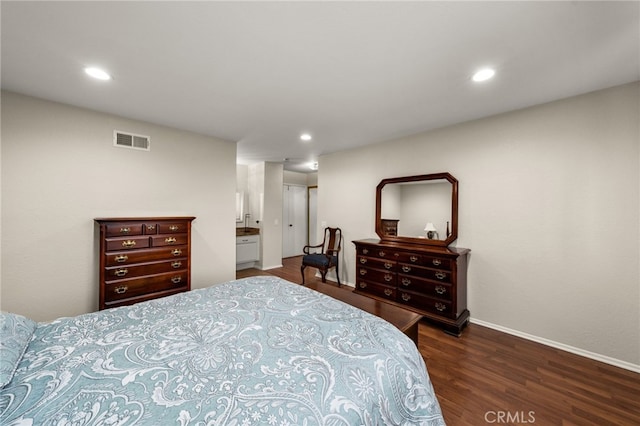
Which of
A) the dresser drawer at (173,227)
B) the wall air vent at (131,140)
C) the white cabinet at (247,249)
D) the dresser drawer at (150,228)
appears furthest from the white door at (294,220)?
the dresser drawer at (150,228)

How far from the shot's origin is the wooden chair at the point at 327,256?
13.4ft

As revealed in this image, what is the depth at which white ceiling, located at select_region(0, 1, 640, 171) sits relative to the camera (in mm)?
1380

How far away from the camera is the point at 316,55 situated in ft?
5.72

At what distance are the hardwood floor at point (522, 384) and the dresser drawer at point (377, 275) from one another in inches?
33.1

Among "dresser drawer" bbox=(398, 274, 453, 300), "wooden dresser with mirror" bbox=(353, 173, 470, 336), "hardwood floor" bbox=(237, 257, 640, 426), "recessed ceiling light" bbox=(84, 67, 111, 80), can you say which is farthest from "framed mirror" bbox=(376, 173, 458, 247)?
"recessed ceiling light" bbox=(84, 67, 111, 80)

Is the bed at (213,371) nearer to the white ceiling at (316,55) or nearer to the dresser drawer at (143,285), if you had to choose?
the dresser drawer at (143,285)

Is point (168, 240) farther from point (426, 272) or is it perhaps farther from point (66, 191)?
point (426, 272)

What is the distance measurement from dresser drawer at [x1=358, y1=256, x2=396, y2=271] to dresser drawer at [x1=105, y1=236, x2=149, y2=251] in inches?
110

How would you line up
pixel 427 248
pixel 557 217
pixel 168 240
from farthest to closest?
pixel 427 248, pixel 168 240, pixel 557 217

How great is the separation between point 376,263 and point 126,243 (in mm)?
3087

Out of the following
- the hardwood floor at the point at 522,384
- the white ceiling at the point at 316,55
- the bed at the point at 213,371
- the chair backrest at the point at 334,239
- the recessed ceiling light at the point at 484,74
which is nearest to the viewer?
the bed at the point at 213,371

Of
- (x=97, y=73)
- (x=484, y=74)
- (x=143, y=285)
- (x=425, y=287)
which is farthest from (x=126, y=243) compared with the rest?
(x=484, y=74)

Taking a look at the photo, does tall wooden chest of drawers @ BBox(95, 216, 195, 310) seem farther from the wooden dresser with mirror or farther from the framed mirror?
the framed mirror

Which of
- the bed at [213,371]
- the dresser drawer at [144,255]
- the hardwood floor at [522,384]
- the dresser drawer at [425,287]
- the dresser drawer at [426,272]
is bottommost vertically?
the hardwood floor at [522,384]
